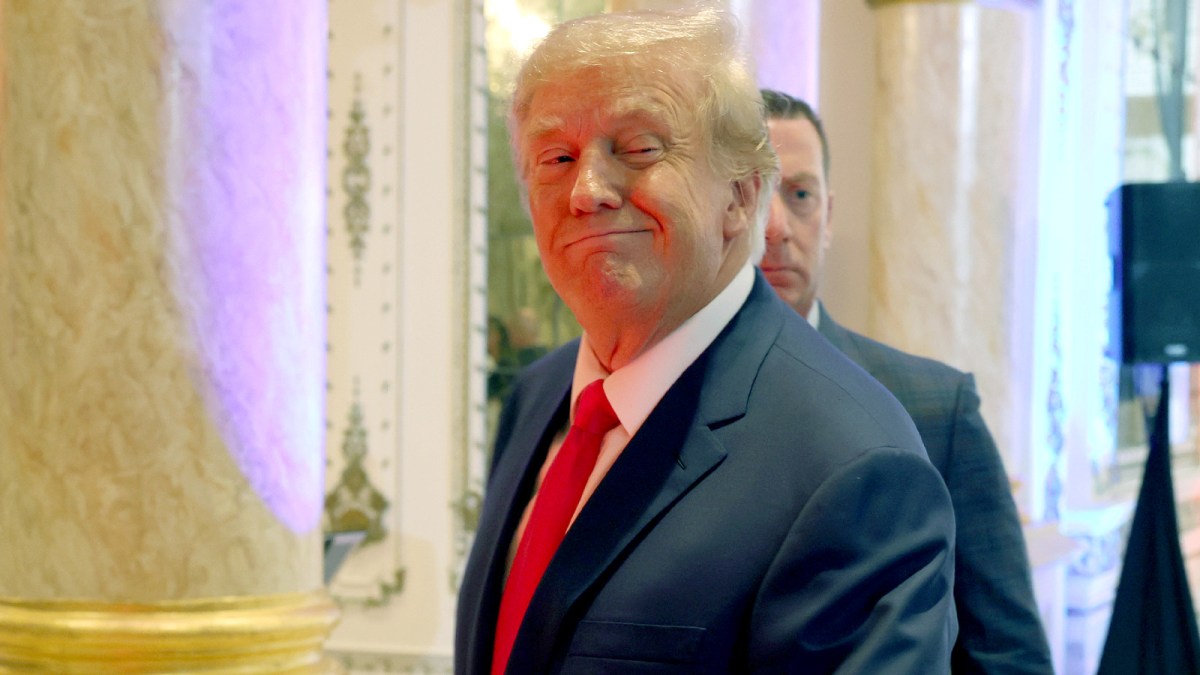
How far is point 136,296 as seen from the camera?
91.4 inches

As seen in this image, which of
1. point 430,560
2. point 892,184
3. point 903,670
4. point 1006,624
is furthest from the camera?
point 430,560

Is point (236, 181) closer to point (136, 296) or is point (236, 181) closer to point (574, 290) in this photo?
point (136, 296)

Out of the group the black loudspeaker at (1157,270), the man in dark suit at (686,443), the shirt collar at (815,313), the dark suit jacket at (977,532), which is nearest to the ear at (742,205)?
the man in dark suit at (686,443)

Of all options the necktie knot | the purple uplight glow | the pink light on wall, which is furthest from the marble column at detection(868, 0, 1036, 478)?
the necktie knot

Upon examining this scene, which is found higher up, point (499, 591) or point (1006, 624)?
point (499, 591)

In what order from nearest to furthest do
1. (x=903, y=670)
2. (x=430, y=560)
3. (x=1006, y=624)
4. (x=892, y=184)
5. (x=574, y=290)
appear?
(x=903, y=670) < (x=574, y=290) < (x=1006, y=624) < (x=892, y=184) < (x=430, y=560)

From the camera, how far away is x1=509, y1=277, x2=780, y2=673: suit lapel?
1673 mm

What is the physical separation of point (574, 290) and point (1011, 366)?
11.9 feet

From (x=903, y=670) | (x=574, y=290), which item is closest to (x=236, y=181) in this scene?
(x=574, y=290)

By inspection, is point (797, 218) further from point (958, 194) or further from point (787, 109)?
point (958, 194)

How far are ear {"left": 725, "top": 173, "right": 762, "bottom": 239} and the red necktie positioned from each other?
27cm

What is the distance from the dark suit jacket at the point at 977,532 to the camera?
91.3 inches

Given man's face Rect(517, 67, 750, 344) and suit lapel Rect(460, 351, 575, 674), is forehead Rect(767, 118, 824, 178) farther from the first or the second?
man's face Rect(517, 67, 750, 344)

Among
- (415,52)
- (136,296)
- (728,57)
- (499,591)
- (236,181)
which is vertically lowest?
(499,591)
